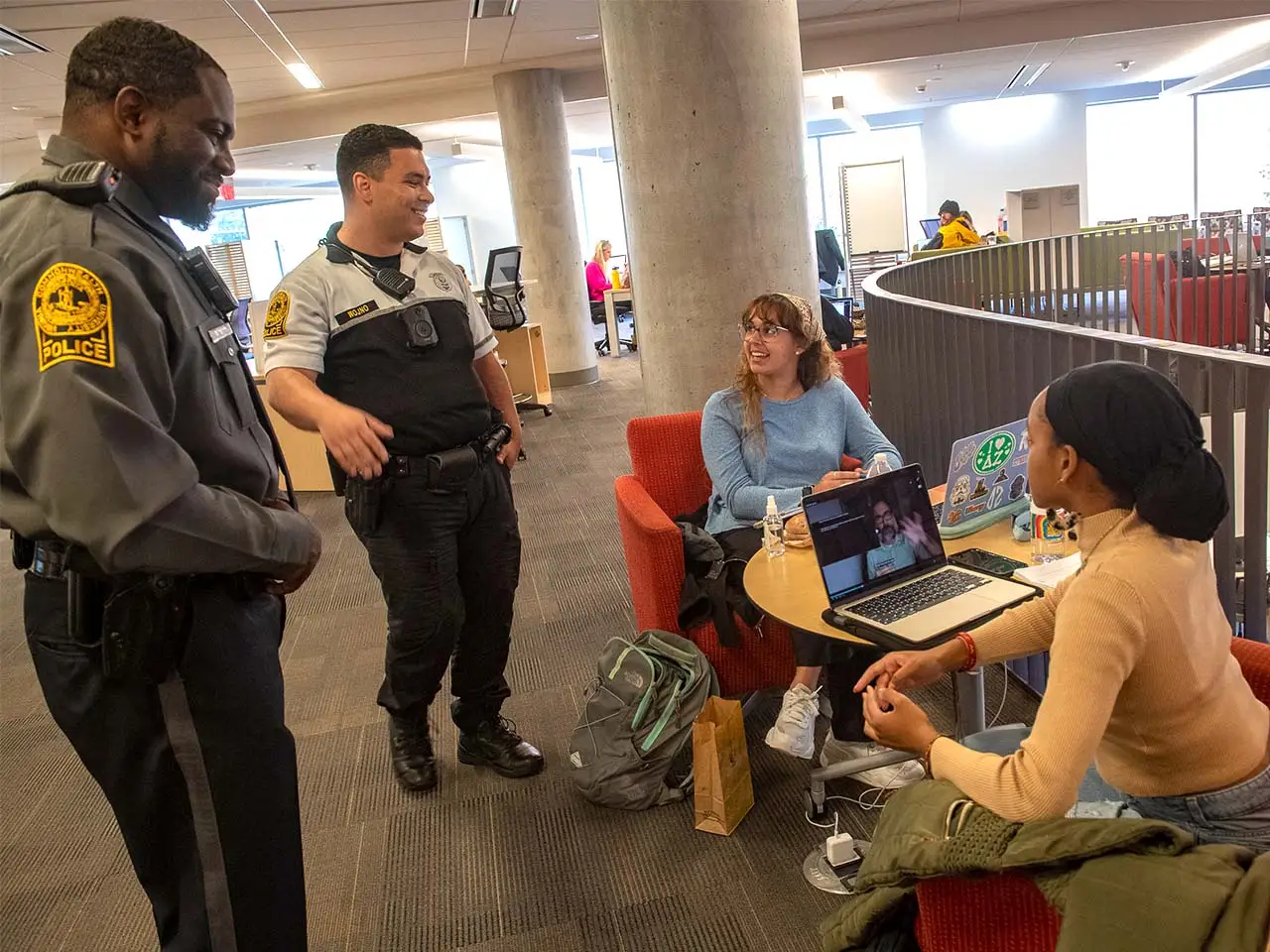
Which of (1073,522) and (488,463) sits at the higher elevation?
(488,463)

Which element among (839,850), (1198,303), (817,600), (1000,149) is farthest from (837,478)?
(1000,149)

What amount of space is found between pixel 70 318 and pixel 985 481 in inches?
72.6

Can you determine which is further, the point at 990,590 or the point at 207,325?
the point at 990,590

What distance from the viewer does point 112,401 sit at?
1.20 m

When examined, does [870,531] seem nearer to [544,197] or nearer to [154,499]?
[154,499]

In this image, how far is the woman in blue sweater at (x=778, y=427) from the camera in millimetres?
2820

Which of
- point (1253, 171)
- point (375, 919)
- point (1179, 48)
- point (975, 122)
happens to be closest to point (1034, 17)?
point (1179, 48)

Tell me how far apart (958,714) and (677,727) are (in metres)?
0.70

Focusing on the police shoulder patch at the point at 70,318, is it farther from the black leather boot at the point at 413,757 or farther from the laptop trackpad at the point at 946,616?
the black leather boot at the point at 413,757

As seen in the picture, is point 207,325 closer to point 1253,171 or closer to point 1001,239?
point 1001,239

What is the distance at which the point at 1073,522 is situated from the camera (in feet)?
6.82

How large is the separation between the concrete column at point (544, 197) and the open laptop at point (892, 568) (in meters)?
8.21

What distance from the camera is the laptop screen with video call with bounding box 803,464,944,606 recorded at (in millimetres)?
1902

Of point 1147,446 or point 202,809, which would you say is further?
point 202,809
